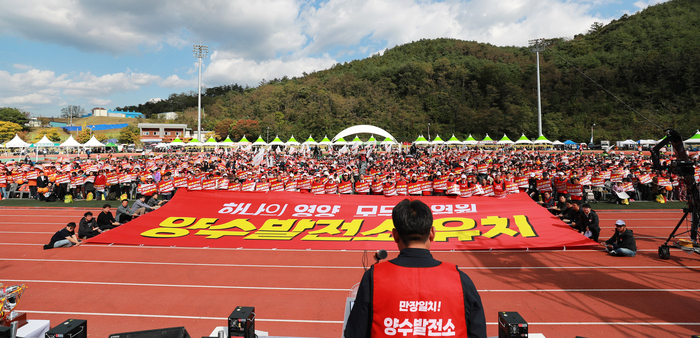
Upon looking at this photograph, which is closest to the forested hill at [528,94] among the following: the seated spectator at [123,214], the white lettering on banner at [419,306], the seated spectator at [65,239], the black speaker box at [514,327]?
the seated spectator at [123,214]

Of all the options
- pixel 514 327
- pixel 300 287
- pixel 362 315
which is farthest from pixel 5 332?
pixel 514 327

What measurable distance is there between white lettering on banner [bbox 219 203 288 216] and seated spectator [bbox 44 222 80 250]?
3774 mm

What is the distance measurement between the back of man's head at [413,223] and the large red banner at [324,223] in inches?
262

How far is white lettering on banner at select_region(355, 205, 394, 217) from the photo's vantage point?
10734 millimetres

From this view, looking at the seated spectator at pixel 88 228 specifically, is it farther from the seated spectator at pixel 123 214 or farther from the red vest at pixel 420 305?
the red vest at pixel 420 305

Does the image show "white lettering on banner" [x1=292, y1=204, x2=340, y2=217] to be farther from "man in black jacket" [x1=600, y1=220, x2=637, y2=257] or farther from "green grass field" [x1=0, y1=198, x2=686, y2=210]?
"green grass field" [x1=0, y1=198, x2=686, y2=210]

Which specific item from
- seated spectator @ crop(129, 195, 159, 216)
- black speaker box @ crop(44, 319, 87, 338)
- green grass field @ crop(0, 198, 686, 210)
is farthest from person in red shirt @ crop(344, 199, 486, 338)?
green grass field @ crop(0, 198, 686, 210)

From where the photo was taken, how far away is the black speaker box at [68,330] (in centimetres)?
297

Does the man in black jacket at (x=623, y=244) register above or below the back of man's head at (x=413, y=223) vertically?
below

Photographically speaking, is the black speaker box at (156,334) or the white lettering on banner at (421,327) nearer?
the white lettering on banner at (421,327)

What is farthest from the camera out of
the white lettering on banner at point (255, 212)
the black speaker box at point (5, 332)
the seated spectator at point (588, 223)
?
the white lettering on banner at point (255, 212)

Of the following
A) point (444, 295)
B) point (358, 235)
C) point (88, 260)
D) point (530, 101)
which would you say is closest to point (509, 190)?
point (358, 235)

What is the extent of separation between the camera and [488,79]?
8956 centimetres

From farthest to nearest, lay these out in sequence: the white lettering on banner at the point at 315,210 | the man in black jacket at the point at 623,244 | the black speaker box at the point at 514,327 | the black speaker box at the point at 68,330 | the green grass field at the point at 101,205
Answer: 1. the green grass field at the point at 101,205
2. the white lettering on banner at the point at 315,210
3. the man in black jacket at the point at 623,244
4. the black speaker box at the point at 68,330
5. the black speaker box at the point at 514,327
